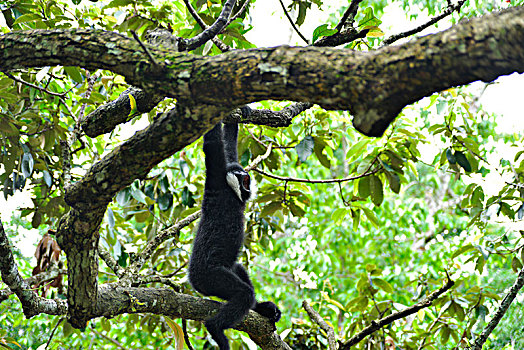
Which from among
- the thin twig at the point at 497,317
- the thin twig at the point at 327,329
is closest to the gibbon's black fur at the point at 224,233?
the thin twig at the point at 327,329

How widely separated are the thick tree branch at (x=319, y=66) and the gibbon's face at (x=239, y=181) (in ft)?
5.87

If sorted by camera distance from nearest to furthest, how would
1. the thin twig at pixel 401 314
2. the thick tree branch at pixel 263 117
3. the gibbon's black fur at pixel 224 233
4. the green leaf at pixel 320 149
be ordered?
the thick tree branch at pixel 263 117 → the thin twig at pixel 401 314 → the gibbon's black fur at pixel 224 233 → the green leaf at pixel 320 149

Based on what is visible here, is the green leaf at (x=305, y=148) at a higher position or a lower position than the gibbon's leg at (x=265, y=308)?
higher

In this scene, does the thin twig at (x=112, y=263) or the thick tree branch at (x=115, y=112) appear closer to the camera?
the thick tree branch at (x=115, y=112)

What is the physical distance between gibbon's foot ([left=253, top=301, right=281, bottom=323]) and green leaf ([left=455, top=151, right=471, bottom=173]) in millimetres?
1908

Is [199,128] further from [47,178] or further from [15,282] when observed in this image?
[47,178]

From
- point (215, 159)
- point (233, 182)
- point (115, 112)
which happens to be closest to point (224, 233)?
point (233, 182)

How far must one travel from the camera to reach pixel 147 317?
435cm

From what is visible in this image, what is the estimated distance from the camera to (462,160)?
376cm

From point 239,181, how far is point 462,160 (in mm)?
1840

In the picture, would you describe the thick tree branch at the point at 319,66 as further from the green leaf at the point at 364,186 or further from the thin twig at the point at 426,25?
the green leaf at the point at 364,186

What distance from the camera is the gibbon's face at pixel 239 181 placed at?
3.48 meters

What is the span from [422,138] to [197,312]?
7.60 feet

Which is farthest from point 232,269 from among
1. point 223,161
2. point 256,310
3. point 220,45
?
point 220,45
